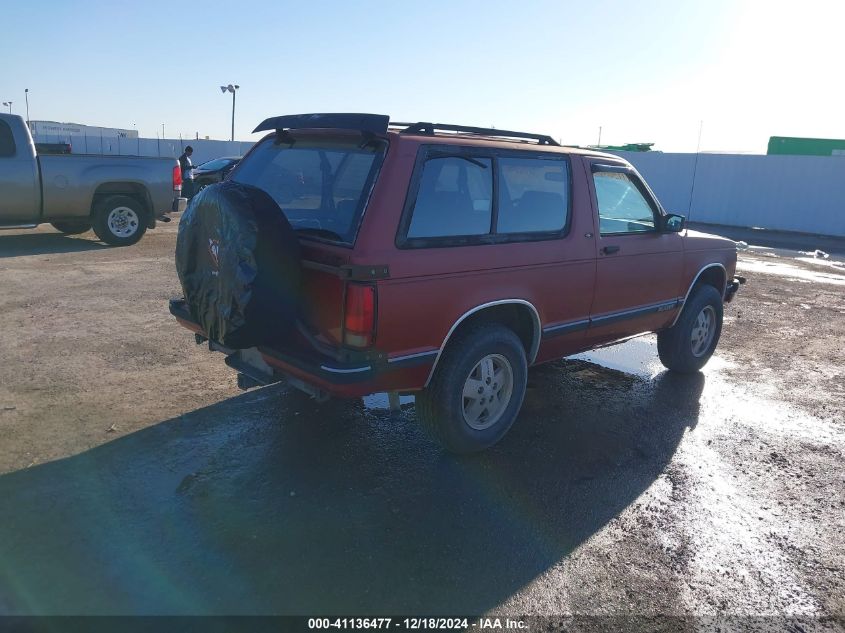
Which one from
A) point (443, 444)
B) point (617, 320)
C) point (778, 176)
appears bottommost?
point (443, 444)

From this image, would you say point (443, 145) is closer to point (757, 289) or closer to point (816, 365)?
point (816, 365)

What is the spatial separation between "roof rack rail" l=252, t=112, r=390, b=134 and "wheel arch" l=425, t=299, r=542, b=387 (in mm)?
1188

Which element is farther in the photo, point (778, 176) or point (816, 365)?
point (778, 176)

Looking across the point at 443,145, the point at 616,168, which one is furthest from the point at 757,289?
the point at 443,145

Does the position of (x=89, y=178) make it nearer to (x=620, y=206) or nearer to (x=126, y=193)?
(x=126, y=193)

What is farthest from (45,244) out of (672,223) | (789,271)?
(789,271)

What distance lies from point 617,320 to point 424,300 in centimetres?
212

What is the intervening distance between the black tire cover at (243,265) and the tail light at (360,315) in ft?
1.15

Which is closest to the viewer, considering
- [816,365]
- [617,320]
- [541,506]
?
[541,506]

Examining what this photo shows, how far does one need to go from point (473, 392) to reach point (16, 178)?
A: 9.11 m

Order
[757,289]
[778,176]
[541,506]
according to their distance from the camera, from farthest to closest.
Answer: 1. [778,176]
2. [757,289]
3. [541,506]

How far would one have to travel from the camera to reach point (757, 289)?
416 inches

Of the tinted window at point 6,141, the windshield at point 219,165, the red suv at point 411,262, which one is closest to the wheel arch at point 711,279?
the red suv at point 411,262

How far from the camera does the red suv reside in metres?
3.33
